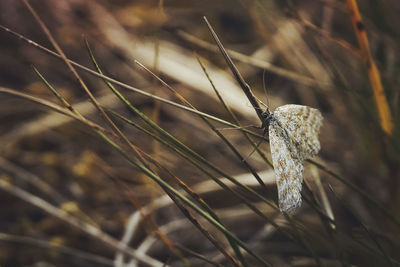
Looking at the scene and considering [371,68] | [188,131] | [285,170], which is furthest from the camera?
[188,131]

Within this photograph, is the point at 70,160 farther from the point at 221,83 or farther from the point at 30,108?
the point at 221,83

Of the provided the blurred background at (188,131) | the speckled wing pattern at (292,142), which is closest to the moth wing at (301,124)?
the speckled wing pattern at (292,142)

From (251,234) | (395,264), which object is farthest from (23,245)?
(395,264)

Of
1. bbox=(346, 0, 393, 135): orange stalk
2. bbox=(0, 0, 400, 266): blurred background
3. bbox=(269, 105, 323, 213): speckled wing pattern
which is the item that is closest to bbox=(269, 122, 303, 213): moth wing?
bbox=(269, 105, 323, 213): speckled wing pattern

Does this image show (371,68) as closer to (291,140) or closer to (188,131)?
A: (291,140)

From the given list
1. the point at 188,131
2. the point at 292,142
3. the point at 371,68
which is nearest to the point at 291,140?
the point at 292,142

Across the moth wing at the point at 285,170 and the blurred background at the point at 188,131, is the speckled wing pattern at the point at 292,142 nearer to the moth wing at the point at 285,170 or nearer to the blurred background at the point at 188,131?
the moth wing at the point at 285,170

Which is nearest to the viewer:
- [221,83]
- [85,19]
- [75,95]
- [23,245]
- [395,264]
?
[395,264]
